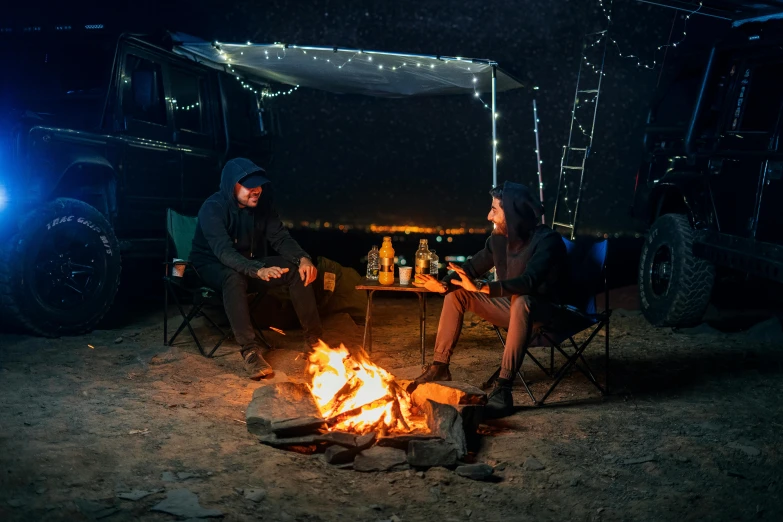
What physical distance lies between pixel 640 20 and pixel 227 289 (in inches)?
350

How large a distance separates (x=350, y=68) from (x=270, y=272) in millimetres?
3175

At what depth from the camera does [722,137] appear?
5816 millimetres

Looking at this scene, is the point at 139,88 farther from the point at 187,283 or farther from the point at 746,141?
the point at 746,141

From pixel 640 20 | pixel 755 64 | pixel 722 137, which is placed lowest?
pixel 722 137

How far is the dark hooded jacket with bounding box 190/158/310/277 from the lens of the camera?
4.80m

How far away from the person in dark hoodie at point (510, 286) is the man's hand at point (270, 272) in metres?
0.95

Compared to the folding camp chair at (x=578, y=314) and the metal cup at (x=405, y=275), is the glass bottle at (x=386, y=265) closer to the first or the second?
the metal cup at (x=405, y=275)

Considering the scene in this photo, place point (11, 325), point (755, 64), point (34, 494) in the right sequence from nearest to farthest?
point (34, 494) < point (11, 325) < point (755, 64)

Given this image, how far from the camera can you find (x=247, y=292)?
16.2 feet

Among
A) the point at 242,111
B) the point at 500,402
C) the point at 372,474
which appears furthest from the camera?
the point at 242,111

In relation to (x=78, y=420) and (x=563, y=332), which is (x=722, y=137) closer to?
(x=563, y=332)

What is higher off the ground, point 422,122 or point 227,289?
point 422,122

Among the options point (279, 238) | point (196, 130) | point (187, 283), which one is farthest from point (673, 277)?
point (196, 130)

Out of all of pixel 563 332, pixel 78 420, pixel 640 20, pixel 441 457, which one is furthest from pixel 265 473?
pixel 640 20
